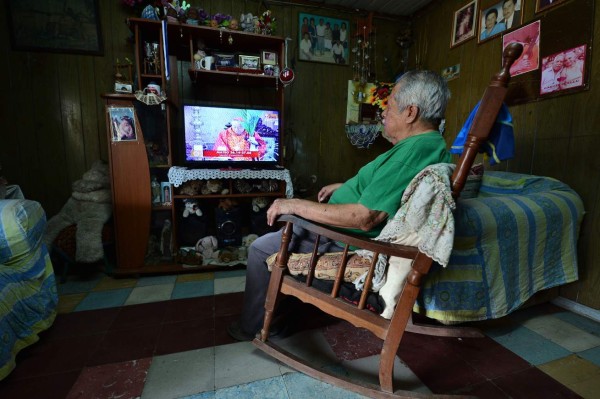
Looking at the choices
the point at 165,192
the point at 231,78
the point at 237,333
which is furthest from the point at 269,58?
the point at 237,333

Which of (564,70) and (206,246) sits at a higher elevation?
(564,70)

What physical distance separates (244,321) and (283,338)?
21 centimetres

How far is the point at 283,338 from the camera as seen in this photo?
52.7 inches

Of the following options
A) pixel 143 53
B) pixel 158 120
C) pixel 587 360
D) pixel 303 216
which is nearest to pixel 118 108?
pixel 158 120

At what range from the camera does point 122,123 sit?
1.95m

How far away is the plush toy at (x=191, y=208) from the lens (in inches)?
91.0

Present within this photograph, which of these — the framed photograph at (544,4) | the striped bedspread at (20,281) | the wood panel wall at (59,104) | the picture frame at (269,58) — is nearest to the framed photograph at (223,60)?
the picture frame at (269,58)

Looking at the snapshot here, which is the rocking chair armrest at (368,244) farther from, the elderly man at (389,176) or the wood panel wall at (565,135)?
the wood panel wall at (565,135)

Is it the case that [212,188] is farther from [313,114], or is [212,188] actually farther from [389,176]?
[389,176]

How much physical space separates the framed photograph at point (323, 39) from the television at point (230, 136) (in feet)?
3.00

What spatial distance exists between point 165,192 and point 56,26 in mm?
1593

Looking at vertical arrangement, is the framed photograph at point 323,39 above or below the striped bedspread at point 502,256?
above

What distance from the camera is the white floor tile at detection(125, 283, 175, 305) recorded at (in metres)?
1.71

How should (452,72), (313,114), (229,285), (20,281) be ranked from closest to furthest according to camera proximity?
(20,281) → (229,285) → (452,72) → (313,114)
